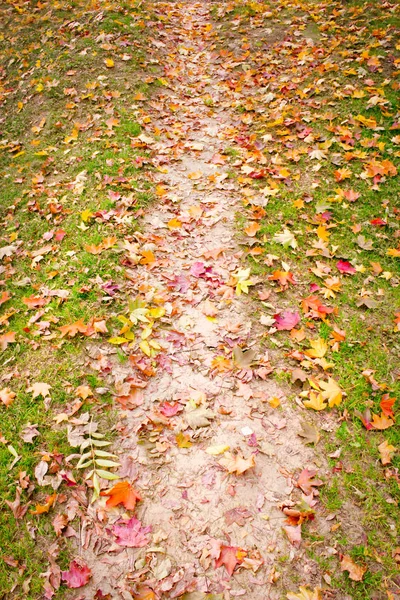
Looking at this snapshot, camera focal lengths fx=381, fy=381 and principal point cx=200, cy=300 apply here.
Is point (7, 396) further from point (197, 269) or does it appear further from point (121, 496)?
point (197, 269)

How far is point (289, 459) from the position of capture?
98.5 inches

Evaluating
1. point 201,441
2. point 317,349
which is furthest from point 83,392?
point 317,349

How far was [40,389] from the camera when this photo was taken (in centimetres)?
291

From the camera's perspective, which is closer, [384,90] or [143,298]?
[143,298]

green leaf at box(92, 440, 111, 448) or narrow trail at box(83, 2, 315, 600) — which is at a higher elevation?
green leaf at box(92, 440, 111, 448)

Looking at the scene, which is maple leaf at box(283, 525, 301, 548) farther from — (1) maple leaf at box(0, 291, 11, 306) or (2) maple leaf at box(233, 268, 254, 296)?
(1) maple leaf at box(0, 291, 11, 306)

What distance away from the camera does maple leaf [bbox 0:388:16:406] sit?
2.90m

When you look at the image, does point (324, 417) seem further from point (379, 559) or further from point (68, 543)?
point (68, 543)

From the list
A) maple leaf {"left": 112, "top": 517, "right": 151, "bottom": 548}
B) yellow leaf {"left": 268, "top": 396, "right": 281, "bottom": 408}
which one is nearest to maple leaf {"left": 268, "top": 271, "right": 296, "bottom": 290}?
yellow leaf {"left": 268, "top": 396, "right": 281, "bottom": 408}

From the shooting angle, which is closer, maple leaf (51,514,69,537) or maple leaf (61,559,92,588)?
maple leaf (61,559,92,588)

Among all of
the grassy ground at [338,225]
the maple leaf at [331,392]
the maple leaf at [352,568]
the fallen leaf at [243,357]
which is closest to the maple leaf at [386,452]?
the grassy ground at [338,225]

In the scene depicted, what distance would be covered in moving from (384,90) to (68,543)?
5.76 m

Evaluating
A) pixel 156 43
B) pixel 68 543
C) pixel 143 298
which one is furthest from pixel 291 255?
pixel 156 43

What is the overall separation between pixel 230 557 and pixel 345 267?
2.50 m
